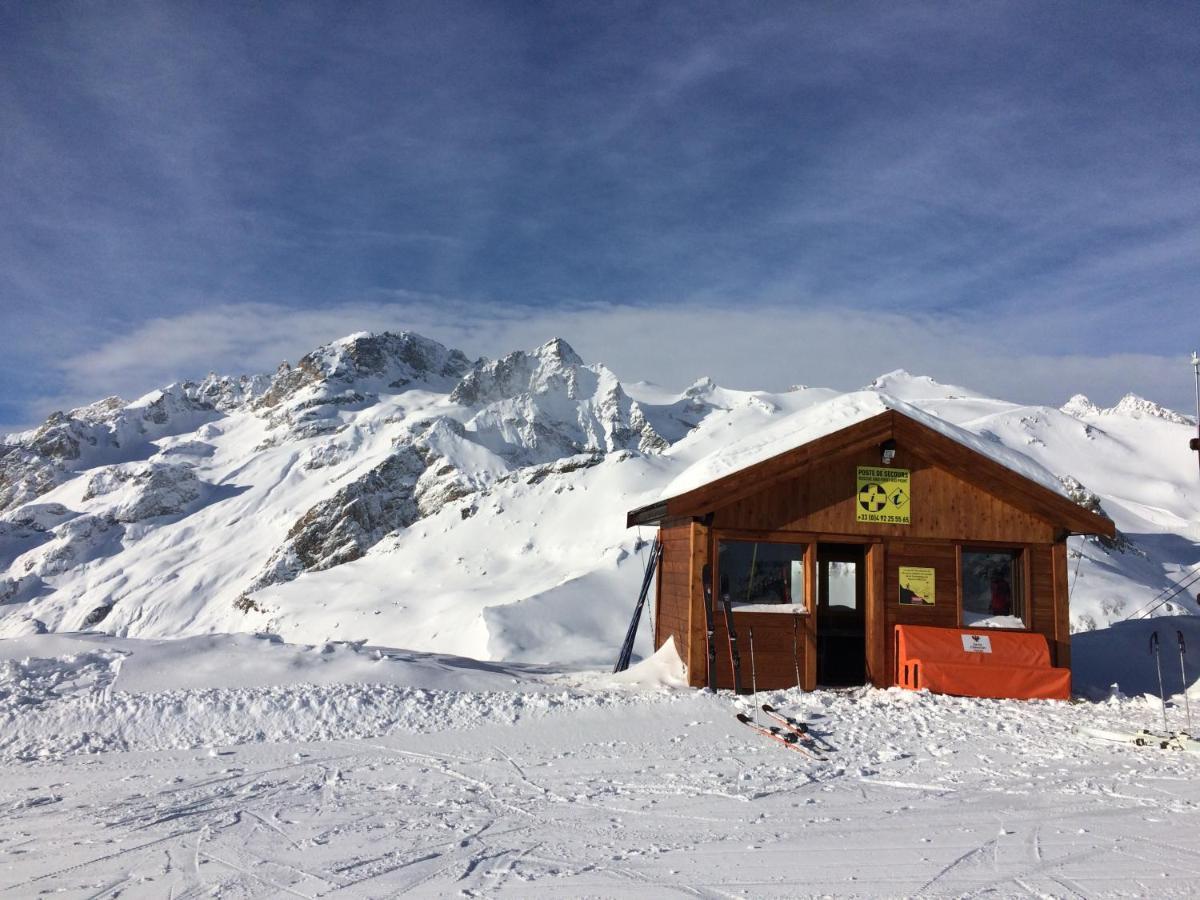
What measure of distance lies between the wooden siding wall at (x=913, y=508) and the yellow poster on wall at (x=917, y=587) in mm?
511

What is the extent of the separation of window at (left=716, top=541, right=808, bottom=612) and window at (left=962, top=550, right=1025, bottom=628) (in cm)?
252

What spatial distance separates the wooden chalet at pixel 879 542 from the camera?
12695 mm

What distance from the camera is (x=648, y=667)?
1352cm

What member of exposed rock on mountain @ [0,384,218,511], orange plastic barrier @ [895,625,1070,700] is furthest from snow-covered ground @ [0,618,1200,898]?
exposed rock on mountain @ [0,384,218,511]

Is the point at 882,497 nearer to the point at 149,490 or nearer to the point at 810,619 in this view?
the point at 810,619

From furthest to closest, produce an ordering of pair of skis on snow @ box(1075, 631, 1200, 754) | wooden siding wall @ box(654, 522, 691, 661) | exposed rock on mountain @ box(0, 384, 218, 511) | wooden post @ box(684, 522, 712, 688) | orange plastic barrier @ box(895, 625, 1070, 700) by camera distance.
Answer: exposed rock on mountain @ box(0, 384, 218, 511) → wooden siding wall @ box(654, 522, 691, 661) → wooden post @ box(684, 522, 712, 688) → orange plastic barrier @ box(895, 625, 1070, 700) → pair of skis on snow @ box(1075, 631, 1200, 754)

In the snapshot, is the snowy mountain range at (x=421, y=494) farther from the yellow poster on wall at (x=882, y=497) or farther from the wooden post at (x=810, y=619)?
the yellow poster on wall at (x=882, y=497)

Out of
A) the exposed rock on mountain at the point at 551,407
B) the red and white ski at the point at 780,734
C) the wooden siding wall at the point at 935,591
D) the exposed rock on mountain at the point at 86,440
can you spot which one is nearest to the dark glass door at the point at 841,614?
the wooden siding wall at the point at 935,591

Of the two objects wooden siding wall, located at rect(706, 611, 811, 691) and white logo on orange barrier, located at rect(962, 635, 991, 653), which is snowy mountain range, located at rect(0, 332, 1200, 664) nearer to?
wooden siding wall, located at rect(706, 611, 811, 691)

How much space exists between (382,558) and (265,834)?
53542mm

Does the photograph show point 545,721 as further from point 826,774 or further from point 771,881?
point 771,881

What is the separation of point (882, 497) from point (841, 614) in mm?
2579

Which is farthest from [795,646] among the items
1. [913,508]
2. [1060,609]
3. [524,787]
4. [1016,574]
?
[524,787]

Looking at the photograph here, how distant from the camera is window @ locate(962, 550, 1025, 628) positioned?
44.0 ft
